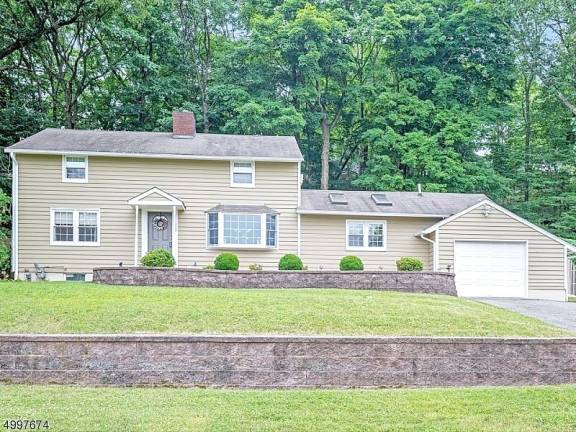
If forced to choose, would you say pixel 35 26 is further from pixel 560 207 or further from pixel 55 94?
pixel 560 207

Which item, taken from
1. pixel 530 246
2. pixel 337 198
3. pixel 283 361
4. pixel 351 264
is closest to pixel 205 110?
pixel 337 198

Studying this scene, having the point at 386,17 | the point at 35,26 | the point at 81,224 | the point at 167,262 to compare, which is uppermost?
the point at 386,17

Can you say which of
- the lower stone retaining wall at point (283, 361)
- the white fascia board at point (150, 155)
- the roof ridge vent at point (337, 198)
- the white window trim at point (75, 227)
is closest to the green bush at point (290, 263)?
the roof ridge vent at point (337, 198)

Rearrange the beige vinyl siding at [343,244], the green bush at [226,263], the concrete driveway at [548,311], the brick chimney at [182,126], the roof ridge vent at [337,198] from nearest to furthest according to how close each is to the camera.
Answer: the concrete driveway at [548,311] → the green bush at [226,263] → the beige vinyl siding at [343,244] → the roof ridge vent at [337,198] → the brick chimney at [182,126]

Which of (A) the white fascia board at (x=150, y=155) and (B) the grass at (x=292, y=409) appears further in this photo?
(A) the white fascia board at (x=150, y=155)

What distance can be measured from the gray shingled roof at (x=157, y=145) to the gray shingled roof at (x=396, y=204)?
1.91m

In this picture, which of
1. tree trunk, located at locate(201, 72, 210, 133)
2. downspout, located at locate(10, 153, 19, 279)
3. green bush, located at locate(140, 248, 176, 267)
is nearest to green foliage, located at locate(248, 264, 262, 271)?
green bush, located at locate(140, 248, 176, 267)

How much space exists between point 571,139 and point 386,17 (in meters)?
12.0

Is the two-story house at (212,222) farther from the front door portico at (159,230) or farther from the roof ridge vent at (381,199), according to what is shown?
the roof ridge vent at (381,199)

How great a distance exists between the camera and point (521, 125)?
30.9 m

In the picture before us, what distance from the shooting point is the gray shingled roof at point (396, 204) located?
18.5 metres

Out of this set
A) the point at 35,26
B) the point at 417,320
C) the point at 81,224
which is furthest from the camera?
the point at 35,26

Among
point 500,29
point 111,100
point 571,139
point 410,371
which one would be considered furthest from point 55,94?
point 571,139

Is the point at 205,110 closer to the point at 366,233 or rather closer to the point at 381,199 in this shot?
the point at 381,199
